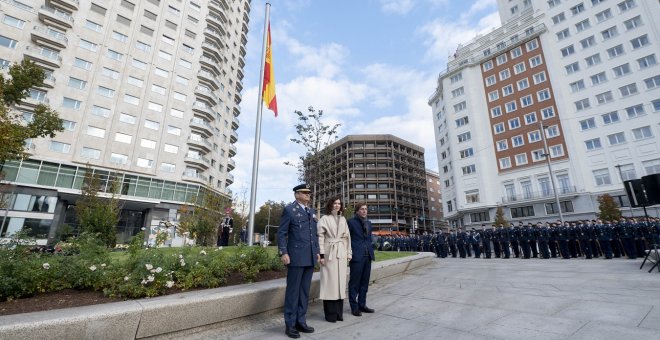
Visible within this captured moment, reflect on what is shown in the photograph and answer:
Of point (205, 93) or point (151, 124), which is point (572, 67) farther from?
point (151, 124)

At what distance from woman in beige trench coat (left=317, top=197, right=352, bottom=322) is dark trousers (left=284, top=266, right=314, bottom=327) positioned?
404 mm

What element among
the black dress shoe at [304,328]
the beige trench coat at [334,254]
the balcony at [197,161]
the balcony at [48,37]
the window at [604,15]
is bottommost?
the black dress shoe at [304,328]

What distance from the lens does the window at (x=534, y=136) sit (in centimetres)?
3934

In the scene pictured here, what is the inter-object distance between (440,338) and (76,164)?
39033 mm

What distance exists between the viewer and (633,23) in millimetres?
36219

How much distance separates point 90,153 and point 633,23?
66.0 m

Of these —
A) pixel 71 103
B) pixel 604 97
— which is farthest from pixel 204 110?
pixel 604 97

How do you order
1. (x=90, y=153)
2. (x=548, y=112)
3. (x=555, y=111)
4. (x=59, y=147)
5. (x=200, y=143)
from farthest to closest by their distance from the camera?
(x=548, y=112) < (x=200, y=143) < (x=555, y=111) < (x=90, y=153) < (x=59, y=147)

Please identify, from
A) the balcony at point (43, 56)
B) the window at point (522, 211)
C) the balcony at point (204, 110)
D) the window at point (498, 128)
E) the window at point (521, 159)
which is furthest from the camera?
the window at point (498, 128)

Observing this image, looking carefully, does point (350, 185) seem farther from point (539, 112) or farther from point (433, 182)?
point (539, 112)

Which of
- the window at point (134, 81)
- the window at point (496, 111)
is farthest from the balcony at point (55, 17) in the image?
the window at point (496, 111)

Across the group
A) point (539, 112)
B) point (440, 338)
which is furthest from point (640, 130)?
point (440, 338)

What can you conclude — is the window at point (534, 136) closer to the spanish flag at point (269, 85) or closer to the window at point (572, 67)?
the window at point (572, 67)

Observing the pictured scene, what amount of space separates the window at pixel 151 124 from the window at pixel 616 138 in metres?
55.5
